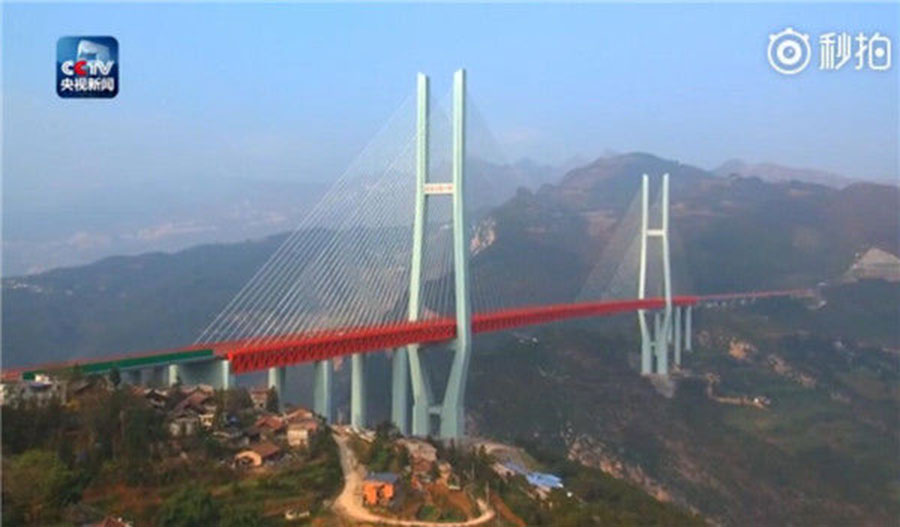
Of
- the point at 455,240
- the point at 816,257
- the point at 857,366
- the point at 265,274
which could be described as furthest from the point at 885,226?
the point at 265,274

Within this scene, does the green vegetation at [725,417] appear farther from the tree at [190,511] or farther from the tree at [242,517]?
the tree at [190,511]

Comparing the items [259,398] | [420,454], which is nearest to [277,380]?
[259,398]

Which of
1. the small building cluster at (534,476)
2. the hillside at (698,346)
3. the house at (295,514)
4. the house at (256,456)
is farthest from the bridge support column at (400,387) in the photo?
the house at (295,514)

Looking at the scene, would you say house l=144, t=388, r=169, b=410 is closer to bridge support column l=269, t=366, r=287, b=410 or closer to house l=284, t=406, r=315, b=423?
house l=284, t=406, r=315, b=423

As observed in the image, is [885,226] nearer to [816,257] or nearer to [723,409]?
[816,257]

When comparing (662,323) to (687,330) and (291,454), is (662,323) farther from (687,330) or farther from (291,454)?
(291,454)

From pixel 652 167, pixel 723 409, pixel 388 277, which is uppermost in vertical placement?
pixel 652 167

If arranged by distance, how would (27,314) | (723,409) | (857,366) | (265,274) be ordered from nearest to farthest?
(265,274)
(723,409)
(857,366)
(27,314)
